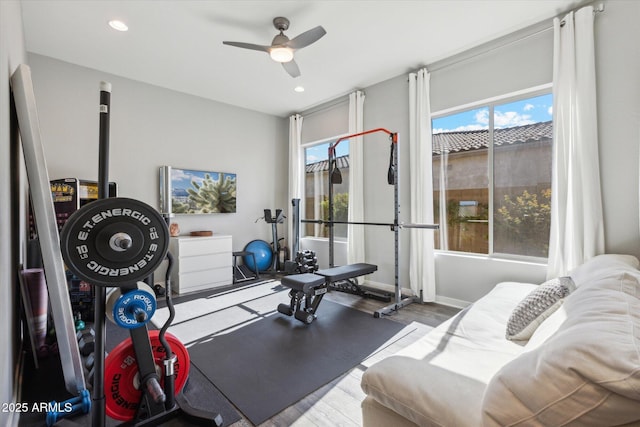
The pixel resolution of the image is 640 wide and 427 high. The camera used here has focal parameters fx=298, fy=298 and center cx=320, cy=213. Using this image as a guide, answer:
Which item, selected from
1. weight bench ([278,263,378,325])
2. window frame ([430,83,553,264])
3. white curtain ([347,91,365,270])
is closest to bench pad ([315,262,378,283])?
weight bench ([278,263,378,325])

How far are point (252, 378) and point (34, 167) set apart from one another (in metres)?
1.87

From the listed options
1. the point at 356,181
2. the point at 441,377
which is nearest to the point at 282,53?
the point at 356,181

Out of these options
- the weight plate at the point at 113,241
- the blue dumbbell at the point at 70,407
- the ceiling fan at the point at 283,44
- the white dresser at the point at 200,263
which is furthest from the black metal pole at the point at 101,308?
the white dresser at the point at 200,263

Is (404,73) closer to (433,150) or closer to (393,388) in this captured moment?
(433,150)

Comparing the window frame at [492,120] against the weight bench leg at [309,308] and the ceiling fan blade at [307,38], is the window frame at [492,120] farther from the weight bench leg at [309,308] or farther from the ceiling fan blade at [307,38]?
the ceiling fan blade at [307,38]

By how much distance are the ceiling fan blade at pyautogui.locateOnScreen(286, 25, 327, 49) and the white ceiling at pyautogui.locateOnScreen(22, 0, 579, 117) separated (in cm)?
27

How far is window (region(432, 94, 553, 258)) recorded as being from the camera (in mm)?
3049

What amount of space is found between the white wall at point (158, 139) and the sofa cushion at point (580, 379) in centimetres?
455

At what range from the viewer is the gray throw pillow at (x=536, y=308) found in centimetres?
166

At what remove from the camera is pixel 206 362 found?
90.4 inches

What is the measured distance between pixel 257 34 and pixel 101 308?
2908 millimetres

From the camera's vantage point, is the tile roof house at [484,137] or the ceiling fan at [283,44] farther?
the tile roof house at [484,137]

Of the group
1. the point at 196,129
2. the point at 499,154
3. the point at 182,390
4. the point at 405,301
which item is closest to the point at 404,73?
the point at 499,154

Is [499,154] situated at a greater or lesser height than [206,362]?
greater
